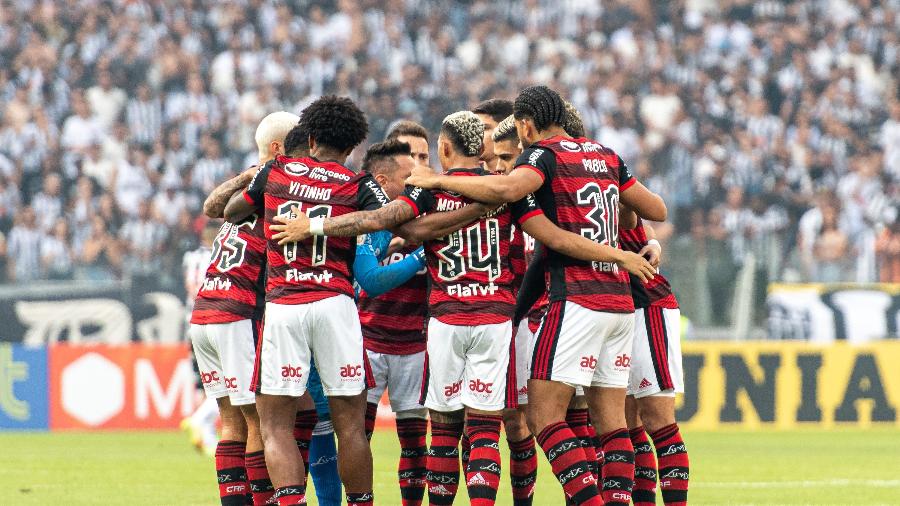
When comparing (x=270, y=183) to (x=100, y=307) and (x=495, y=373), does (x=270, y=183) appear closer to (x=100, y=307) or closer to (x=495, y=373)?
(x=495, y=373)

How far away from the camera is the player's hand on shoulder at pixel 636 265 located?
7855 millimetres

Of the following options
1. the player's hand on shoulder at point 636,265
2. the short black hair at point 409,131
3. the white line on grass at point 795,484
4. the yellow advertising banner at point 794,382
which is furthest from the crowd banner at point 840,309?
the player's hand on shoulder at point 636,265

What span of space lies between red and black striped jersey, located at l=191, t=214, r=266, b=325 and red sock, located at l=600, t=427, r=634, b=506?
2102mm

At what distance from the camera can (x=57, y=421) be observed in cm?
1762

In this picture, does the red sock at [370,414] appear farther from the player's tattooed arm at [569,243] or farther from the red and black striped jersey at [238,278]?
the player's tattooed arm at [569,243]

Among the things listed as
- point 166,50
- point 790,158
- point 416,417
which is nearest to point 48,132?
point 166,50

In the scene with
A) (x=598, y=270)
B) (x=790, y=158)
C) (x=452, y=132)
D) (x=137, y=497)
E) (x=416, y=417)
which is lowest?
(x=137, y=497)

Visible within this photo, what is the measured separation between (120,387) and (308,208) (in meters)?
10.4

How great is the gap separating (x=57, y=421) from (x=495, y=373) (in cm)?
1104

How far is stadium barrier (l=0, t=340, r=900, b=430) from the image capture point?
17.5 meters

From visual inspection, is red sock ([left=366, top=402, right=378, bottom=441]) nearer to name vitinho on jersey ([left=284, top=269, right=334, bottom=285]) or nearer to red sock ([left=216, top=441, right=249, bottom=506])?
red sock ([left=216, top=441, right=249, bottom=506])

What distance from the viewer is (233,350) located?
320 inches

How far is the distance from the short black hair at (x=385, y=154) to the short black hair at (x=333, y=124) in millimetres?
1218

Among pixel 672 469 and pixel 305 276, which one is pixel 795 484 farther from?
pixel 305 276
